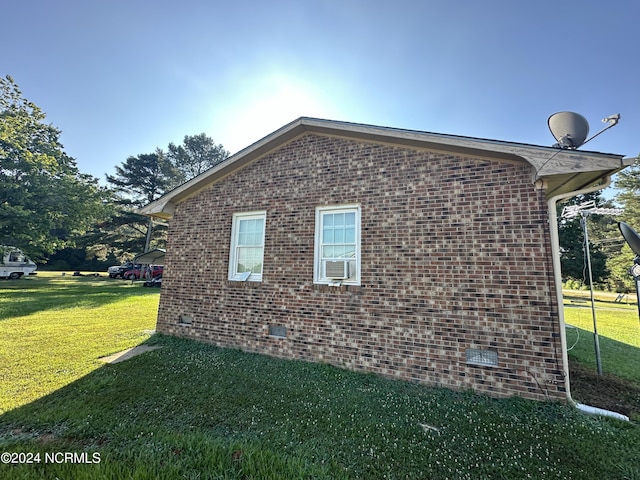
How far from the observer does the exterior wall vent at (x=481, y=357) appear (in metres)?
4.27

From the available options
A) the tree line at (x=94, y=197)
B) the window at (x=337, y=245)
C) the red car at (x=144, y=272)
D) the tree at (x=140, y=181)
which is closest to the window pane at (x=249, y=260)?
the window at (x=337, y=245)

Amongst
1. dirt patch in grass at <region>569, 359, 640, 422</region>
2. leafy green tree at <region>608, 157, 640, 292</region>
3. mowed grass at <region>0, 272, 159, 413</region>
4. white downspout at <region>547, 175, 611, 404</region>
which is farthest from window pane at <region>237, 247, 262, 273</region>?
leafy green tree at <region>608, 157, 640, 292</region>

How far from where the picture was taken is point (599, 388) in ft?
15.4

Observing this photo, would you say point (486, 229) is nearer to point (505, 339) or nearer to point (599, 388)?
point (505, 339)

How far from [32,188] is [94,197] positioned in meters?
3.39

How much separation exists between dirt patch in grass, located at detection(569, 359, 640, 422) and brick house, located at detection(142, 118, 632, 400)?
35.1 inches

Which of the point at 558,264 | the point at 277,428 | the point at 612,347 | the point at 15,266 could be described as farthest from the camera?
the point at 15,266

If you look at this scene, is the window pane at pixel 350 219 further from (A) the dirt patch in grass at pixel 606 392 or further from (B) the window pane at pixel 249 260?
(A) the dirt patch in grass at pixel 606 392

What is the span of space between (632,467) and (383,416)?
2.33 m

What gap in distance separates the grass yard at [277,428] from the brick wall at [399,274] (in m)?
0.47

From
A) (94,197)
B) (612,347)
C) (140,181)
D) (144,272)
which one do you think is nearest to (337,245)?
(612,347)

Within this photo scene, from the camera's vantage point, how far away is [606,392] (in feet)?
14.9

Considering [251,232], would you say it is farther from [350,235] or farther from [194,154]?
[194,154]

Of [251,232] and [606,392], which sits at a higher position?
[251,232]
